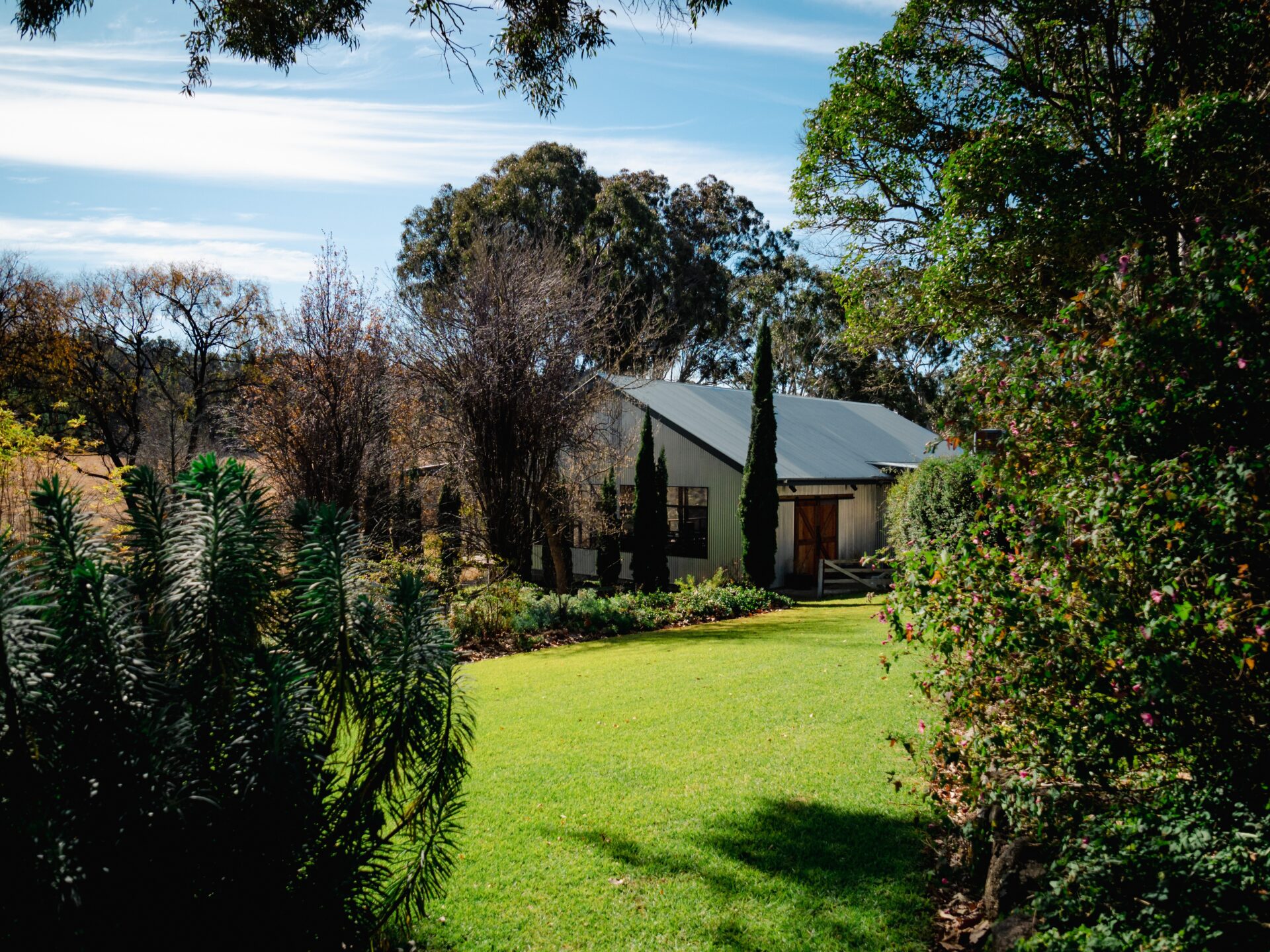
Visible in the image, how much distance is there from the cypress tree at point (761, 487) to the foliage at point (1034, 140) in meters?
7.33

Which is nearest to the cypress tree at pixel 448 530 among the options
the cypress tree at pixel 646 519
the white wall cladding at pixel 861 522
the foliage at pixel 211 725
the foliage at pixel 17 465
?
the cypress tree at pixel 646 519

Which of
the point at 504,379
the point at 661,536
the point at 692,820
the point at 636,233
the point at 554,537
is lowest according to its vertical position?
the point at 692,820

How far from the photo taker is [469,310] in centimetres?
1670

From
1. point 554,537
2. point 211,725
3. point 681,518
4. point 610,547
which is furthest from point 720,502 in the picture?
point 211,725

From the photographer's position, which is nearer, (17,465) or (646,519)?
(17,465)

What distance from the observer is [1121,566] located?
Result: 347 centimetres

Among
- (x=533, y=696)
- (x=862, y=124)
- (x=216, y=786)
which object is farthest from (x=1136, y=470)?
(x=862, y=124)

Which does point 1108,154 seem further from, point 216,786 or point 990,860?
point 216,786

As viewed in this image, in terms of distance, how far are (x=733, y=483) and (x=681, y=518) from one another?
2139 mm

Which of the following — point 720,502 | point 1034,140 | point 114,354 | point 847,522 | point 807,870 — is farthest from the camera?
point 114,354

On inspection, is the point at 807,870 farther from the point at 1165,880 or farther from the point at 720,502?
the point at 720,502

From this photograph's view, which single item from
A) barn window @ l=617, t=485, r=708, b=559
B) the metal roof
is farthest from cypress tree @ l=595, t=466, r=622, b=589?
the metal roof

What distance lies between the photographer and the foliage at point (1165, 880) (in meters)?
3.08

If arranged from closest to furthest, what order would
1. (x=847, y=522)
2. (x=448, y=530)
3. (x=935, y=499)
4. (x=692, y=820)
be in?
(x=692, y=820), (x=935, y=499), (x=448, y=530), (x=847, y=522)
